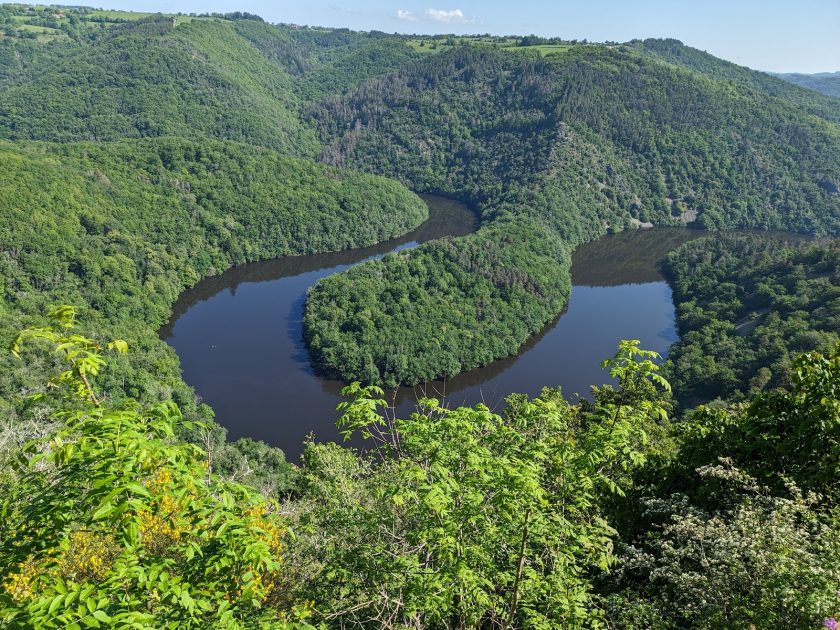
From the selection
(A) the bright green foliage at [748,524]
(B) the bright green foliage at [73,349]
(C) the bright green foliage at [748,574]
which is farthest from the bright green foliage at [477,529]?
(B) the bright green foliage at [73,349]

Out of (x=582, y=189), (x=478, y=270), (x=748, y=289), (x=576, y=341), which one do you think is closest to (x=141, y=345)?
(x=478, y=270)

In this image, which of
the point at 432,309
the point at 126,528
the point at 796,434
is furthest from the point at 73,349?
the point at 432,309

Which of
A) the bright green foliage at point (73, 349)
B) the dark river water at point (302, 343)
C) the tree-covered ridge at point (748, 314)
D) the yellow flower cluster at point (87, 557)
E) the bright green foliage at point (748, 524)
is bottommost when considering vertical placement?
the dark river water at point (302, 343)

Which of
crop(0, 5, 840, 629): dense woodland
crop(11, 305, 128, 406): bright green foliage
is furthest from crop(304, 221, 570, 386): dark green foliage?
crop(11, 305, 128, 406): bright green foliage

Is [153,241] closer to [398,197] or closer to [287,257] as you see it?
[287,257]

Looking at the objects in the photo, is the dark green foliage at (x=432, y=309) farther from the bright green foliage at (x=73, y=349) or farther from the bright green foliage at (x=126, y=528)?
the bright green foliage at (x=126, y=528)

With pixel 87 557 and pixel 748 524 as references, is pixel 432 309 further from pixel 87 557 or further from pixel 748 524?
pixel 748 524
